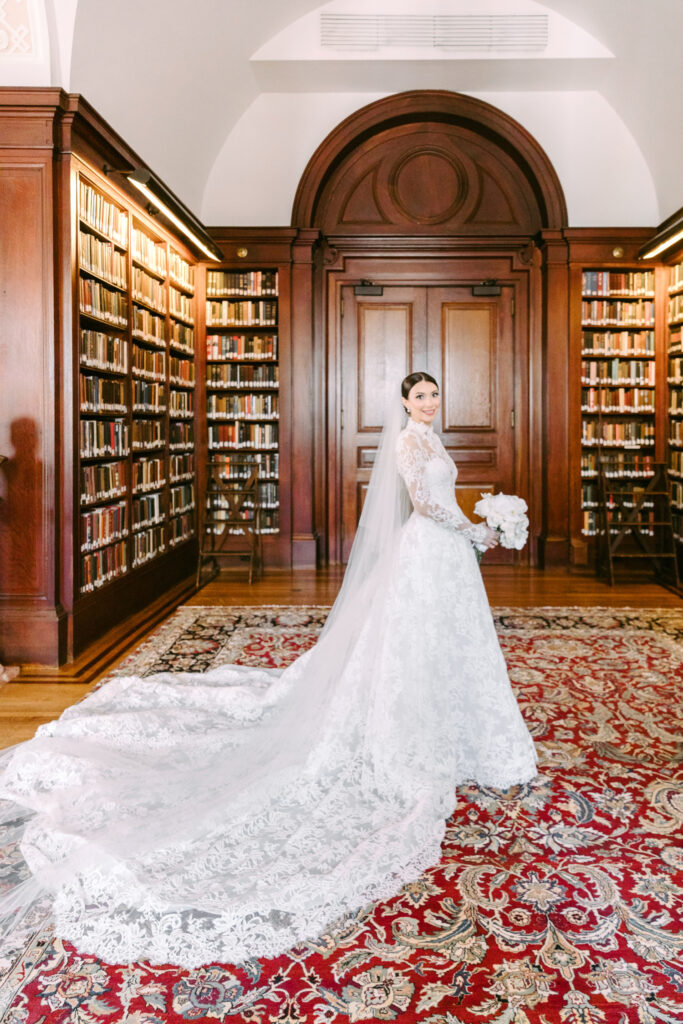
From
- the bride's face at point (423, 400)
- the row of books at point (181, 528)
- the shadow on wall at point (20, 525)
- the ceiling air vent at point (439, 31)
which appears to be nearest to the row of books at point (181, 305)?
the row of books at point (181, 528)

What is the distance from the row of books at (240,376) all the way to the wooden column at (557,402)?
290cm

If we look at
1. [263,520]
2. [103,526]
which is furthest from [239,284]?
[103,526]

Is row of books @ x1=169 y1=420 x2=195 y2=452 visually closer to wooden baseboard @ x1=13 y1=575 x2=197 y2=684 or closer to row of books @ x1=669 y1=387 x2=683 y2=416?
wooden baseboard @ x1=13 y1=575 x2=197 y2=684

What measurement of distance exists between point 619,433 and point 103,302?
5462mm

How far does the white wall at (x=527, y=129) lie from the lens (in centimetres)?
847

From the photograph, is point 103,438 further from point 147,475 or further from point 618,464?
point 618,464

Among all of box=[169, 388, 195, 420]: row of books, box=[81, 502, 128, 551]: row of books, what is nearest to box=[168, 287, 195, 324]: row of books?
box=[169, 388, 195, 420]: row of books

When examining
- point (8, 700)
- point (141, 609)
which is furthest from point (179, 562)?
point (8, 700)

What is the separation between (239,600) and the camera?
6980 mm

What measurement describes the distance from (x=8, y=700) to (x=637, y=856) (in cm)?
316

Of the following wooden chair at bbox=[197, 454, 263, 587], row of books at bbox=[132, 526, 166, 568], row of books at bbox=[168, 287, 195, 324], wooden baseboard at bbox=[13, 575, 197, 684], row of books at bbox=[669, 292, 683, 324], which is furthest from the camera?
wooden chair at bbox=[197, 454, 263, 587]

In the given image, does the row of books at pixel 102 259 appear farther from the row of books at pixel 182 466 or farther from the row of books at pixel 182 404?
the row of books at pixel 182 466

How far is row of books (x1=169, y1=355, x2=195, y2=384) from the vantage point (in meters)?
7.86

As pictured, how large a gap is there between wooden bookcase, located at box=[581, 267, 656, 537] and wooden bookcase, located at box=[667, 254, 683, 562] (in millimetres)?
192
